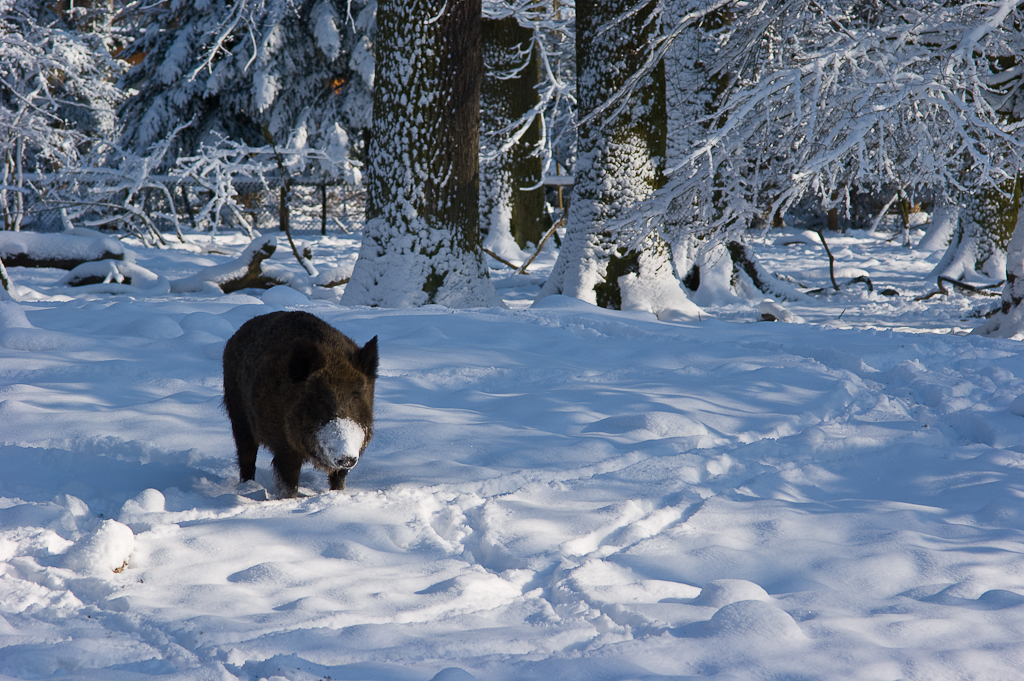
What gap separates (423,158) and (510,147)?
8.11m

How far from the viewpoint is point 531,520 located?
10.6ft

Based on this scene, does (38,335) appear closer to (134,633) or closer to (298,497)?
(298,497)

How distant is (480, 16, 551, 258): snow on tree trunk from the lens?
16.2 meters

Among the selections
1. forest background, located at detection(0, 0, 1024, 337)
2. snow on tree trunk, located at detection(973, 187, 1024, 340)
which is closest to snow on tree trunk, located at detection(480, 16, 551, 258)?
forest background, located at detection(0, 0, 1024, 337)

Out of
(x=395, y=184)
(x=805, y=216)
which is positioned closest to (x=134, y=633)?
(x=395, y=184)

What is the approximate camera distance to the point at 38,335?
5.57m

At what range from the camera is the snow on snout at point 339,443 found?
122 inches

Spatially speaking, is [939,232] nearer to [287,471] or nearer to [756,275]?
[756,275]

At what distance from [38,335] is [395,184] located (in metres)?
3.75

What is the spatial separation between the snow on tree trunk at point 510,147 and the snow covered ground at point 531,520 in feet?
35.9

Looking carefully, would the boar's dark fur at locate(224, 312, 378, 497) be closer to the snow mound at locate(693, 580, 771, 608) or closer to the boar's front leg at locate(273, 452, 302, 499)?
the boar's front leg at locate(273, 452, 302, 499)

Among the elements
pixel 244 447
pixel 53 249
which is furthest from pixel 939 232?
pixel 244 447

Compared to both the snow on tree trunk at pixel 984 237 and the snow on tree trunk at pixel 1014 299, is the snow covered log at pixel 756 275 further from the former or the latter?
the snow on tree trunk at pixel 1014 299

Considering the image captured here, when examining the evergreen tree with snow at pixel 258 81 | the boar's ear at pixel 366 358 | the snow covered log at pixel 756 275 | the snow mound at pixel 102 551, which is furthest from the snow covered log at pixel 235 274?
the evergreen tree with snow at pixel 258 81
